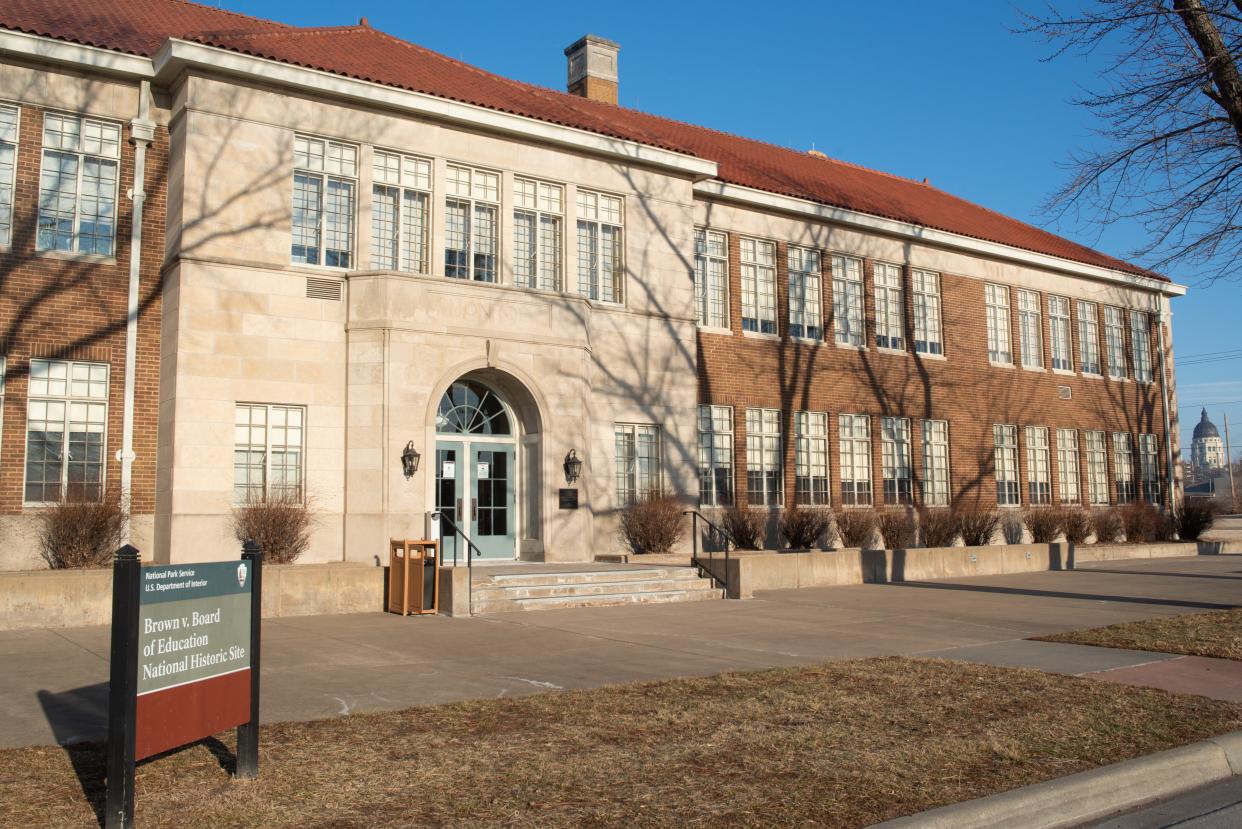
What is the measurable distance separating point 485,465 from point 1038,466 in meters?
18.6

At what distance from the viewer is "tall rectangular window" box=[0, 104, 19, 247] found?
56.0 ft

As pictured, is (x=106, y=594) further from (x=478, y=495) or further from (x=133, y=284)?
(x=478, y=495)

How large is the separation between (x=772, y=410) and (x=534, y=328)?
7.90 m

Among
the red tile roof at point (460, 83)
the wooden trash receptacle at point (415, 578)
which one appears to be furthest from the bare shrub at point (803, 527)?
the wooden trash receptacle at point (415, 578)

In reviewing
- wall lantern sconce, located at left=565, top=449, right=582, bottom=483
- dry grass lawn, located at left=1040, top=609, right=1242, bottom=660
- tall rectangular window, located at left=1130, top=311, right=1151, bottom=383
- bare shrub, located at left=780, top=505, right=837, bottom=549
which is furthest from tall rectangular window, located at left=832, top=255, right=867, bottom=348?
dry grass lawn, located at left=1040, top=609, right=1242, bottom=660

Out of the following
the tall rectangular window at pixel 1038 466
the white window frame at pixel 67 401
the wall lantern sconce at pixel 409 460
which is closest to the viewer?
the white window frame at pixel 67 401

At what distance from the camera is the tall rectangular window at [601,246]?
2211cm

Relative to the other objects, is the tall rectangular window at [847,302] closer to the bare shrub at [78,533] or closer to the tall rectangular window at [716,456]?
the tall rectangular window at [716,456]

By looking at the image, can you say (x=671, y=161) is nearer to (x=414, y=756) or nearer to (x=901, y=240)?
(x=901, y=240)

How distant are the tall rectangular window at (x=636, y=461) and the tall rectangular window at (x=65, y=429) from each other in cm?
969

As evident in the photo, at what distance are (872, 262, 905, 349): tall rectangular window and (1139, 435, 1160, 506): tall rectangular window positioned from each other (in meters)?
11.5

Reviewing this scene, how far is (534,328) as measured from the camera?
19.9 meters

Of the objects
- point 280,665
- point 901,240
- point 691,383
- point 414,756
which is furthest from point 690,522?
point 414,756

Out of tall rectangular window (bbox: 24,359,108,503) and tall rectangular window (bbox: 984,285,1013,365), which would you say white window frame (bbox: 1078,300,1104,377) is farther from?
tall rectangular window (bbox: 24,359,108,503)
